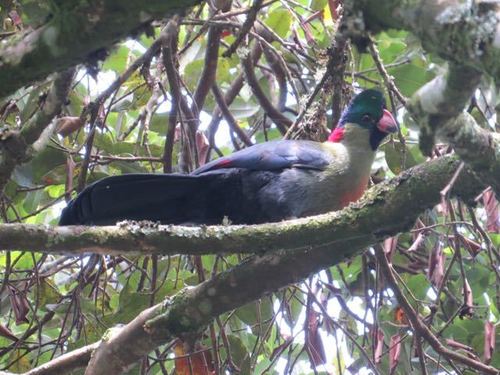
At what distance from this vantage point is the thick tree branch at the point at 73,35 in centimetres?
161

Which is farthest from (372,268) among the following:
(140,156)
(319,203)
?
(140,156)

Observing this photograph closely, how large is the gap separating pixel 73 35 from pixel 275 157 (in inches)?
78.7

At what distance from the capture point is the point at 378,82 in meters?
3.82

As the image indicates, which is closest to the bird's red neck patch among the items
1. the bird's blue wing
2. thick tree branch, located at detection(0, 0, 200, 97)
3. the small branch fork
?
the bird's blue wing

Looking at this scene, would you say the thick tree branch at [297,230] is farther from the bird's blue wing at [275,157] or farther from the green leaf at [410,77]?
the green leaf at [410,77]

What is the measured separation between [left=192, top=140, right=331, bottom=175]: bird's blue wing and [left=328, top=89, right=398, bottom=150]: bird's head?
32 cm

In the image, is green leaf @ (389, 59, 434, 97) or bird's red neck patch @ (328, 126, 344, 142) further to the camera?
bird's red neck patch @ (328, 126, 344, 142)

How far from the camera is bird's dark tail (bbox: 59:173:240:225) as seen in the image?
9.58 ft

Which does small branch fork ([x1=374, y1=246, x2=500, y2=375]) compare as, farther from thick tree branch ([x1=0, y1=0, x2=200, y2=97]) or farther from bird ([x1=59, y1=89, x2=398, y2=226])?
thick tree branch ([x1=0, y1=0, x2=200, y2=97])

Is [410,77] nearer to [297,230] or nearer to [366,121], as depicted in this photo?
[366,121]

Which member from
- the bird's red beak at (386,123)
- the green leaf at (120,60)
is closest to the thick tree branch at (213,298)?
the bird's red beak at (386,123)

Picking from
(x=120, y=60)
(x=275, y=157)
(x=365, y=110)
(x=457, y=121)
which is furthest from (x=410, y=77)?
(x=457, y=121)

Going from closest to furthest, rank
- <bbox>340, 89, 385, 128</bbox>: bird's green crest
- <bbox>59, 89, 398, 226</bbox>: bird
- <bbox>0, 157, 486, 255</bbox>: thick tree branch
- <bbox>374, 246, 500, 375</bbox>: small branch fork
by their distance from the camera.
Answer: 1. <bbox>0, 157, 486, 255</bbox>: thick tree branch
2. <bbox>374, 246, 500, 375</bbox>: small branch fork
3. <bbox>59, 89, 398, 226</bbox>: bird
4. <bbox>340, 89, 385, 128</bbox>: bird's green crest

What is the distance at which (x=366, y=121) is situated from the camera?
3938 millimetres
